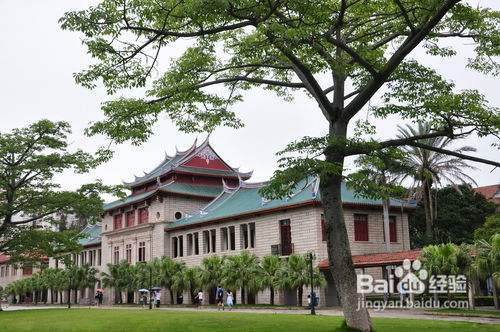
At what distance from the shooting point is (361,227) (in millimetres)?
38719

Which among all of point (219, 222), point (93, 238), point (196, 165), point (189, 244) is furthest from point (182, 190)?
point (93, 238)

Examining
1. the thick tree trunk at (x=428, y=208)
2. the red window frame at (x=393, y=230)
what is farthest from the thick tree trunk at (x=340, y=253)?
the thick tree trunk at (x=428, y=208)

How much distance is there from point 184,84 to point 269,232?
2494cm

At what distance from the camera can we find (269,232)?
39.2 metres

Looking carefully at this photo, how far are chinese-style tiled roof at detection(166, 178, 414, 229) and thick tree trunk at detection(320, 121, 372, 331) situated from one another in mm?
19898

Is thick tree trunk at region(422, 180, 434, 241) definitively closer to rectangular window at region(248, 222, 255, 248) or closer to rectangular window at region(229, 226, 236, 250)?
rectangular window at region(248, 222, 255, 248)

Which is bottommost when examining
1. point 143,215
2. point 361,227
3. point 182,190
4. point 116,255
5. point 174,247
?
point 116,255

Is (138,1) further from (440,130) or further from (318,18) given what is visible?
(440,130)

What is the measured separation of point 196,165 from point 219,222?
966cm

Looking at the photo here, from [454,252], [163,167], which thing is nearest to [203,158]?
[163,167]

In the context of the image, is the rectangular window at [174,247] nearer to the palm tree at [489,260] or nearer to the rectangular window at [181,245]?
the rectangular window at [181,245]

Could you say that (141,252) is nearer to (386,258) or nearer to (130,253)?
(130,253)

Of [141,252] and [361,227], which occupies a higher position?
[361,227]

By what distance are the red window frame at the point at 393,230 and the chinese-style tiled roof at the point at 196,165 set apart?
51.3 ft
